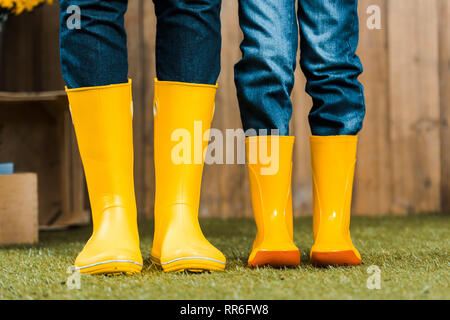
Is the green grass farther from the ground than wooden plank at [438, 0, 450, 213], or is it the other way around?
wooden plank at [438, 0, 450, 213]

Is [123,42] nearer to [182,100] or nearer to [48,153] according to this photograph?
[182,100]

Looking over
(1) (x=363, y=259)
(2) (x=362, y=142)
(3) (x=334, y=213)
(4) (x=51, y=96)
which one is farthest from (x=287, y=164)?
(2) (x=362, y=142)

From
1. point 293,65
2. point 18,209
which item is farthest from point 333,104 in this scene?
point 18,209

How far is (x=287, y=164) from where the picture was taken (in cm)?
88

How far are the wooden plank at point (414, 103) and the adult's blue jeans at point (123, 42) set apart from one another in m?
1.17

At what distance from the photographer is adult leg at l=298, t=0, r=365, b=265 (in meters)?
0.89

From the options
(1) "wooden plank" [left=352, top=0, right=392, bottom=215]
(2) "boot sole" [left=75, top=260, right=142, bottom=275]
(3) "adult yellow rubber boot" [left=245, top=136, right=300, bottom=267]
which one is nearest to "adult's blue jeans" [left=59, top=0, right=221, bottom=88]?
(3) "adult yellow rubber boot" [left=245, top=136, right=300, bottom=267]

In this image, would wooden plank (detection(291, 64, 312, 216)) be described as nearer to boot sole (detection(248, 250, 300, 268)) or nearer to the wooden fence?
the wooden fence

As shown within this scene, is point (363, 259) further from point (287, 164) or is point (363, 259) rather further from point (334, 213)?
point (287, 164)

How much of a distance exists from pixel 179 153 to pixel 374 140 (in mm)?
1172

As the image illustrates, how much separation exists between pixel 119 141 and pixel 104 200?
0.11m

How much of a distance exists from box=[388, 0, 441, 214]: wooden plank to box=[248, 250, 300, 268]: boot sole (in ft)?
3.71

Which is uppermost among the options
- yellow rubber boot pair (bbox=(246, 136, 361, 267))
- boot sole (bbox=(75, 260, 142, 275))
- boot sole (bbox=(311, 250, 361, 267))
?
yellow rubber boot pair (bbox=(246, 136, 361, 267))

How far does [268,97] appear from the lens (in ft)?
2.88
